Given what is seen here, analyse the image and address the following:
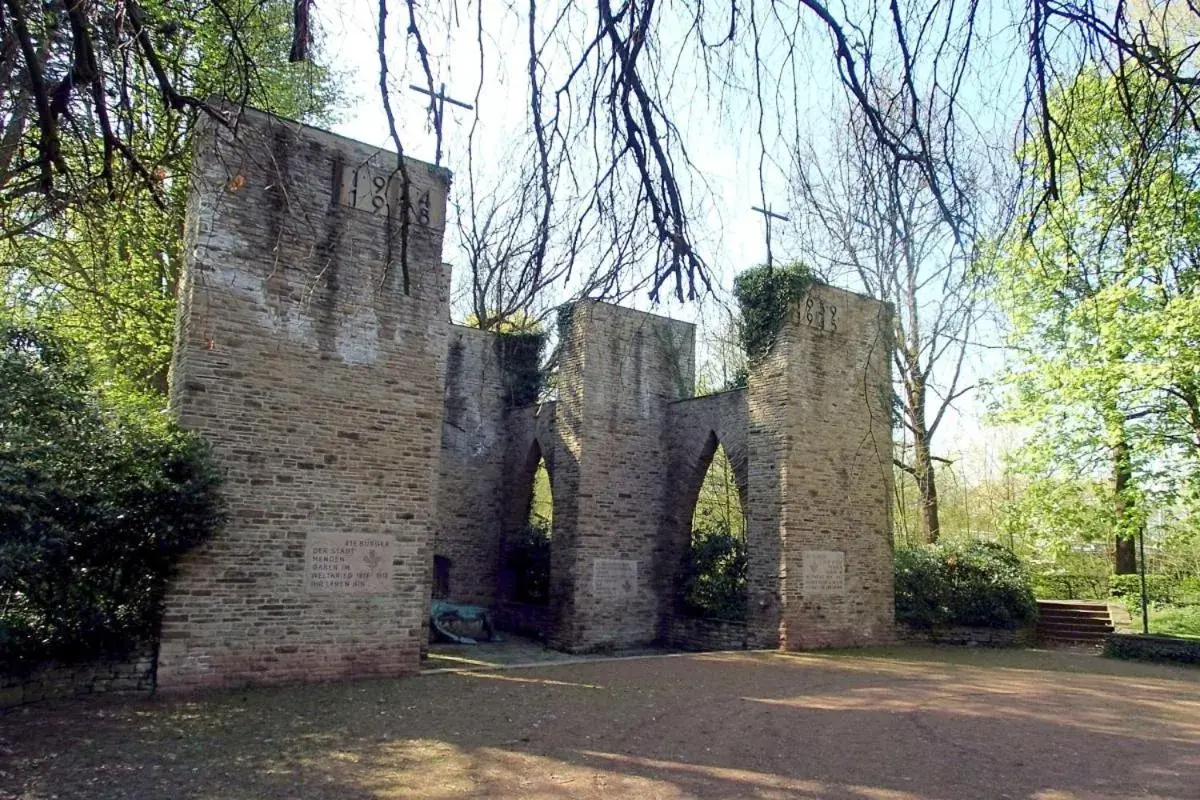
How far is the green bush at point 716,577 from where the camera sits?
14.7 m

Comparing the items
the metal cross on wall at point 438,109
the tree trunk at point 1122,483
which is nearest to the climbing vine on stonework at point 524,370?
the tree trunk at point 1122,483

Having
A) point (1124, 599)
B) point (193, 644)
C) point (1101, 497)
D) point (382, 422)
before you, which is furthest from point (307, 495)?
point (1124, 599)

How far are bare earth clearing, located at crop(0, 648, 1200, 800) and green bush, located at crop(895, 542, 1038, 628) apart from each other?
490cm

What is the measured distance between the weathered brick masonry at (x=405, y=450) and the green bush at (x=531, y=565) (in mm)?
347

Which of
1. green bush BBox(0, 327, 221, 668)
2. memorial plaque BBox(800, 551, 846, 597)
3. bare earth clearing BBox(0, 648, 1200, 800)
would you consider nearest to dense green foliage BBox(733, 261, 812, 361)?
memorial plaque BBox(800, 551, 846, 597)

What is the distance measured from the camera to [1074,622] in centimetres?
1709

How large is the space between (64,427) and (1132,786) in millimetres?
9660

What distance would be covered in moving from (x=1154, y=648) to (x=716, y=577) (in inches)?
293

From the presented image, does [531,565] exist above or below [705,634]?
above

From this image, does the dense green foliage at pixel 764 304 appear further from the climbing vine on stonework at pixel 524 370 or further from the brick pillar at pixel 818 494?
the climbing vine on stonework at pixel 524 370

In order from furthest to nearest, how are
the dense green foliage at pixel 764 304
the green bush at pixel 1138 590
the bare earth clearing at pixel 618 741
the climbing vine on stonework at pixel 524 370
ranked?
1. the climbing vine on stonework at pixel 524 370
2. the green bush at pixel 1138 590
3. the dense green foliage at pixel 764 304
4. the bare earth clearing at pixel 618 741

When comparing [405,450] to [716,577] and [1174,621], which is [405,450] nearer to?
[716,577]

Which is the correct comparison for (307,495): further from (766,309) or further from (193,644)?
(766,309)

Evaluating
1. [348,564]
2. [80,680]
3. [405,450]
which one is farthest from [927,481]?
[80,680]
